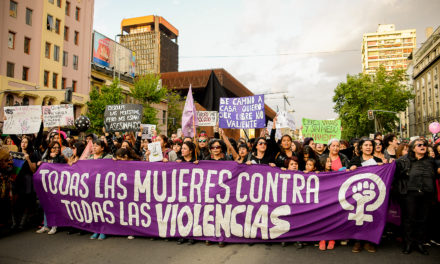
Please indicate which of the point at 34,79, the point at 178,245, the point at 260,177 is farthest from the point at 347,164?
the point at 34,79

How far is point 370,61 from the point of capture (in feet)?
413

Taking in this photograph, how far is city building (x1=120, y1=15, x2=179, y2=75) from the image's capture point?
4788 inches

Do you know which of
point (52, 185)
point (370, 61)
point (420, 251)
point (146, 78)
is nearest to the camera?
point (420, 251)

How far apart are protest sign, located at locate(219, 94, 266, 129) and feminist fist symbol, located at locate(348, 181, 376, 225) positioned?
2.56 metres

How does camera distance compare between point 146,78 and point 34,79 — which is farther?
point 146,78

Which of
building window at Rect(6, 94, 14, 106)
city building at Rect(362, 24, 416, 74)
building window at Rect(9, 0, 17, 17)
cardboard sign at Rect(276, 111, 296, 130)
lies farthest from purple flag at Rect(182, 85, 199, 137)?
city building at Rect(362, 24, 416, 74)

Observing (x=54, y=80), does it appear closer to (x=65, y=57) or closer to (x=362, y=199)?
(x=65, y=57)

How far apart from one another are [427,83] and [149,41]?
Result: 313 feet

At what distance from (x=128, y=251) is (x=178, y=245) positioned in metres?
0.77

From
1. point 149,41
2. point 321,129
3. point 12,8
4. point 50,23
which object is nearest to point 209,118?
point 321,129

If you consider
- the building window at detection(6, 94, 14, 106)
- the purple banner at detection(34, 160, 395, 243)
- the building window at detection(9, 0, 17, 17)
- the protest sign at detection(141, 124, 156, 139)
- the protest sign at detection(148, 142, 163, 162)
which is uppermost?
the building window at detection(9, 0, 17, 17)

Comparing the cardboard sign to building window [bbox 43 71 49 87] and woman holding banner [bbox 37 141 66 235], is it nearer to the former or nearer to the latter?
woman holding banner [bbox 37 141 66 235]

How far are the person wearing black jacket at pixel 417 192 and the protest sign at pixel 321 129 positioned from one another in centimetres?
325

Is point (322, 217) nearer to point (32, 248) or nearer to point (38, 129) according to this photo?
point (32, 248)
